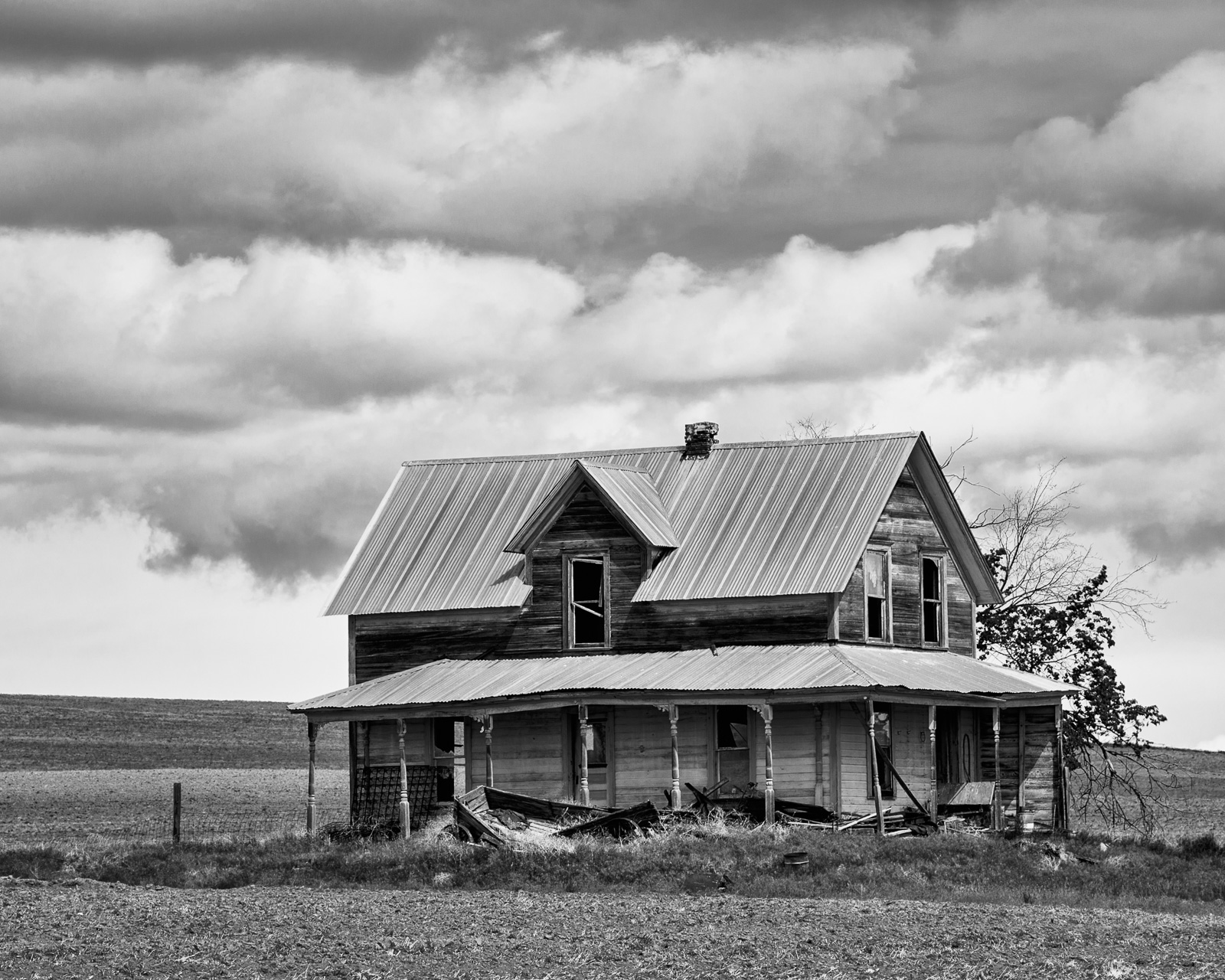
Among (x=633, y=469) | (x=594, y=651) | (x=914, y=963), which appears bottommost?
(x=914, y=963)

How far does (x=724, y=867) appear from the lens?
28.6 m

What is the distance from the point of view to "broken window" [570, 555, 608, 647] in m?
38.6

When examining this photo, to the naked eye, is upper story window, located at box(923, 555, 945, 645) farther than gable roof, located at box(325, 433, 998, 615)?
Yes

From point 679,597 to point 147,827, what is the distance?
1355cm

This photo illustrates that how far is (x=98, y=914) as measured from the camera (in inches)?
961

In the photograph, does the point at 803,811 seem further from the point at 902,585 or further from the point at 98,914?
the point at 98,914

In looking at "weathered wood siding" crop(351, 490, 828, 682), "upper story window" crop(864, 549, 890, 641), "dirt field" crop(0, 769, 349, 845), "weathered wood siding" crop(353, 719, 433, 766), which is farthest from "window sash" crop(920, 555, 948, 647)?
"dirt field" crop(0, 769, 349, 845)

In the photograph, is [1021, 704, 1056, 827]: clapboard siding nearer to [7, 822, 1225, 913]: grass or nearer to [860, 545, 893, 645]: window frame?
[860, 545, 893, 645]: window frame

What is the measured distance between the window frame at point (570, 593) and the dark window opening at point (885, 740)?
545 cm

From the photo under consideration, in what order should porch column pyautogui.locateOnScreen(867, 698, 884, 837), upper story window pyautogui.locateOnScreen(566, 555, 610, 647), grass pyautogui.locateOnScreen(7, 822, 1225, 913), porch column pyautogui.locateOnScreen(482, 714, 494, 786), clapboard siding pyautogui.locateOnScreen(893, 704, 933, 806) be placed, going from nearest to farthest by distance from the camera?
grass pyautogui.locateOnScreen(7, 822, 1225, 913), porch column pyautogui.locateOnScreen(867, 698, 884, 837), porch column pyautogui.locateOnScreen(482, 714, 494, 786), clapboard siding pyautogui.locateOnScreen(893, 704, 933, 806), upper story window pyautogui.locateOnScreen(566, 555, 610, 647)

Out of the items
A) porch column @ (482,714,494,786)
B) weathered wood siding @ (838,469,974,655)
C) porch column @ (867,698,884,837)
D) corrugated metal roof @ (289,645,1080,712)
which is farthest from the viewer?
weathered wood siding @ (838,469,974,655)

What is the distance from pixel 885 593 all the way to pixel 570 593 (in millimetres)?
5901

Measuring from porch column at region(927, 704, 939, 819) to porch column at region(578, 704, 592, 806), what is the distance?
5.82 meters

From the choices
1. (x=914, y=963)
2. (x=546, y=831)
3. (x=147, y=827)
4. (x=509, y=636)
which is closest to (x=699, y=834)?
(x=546, y=831)
